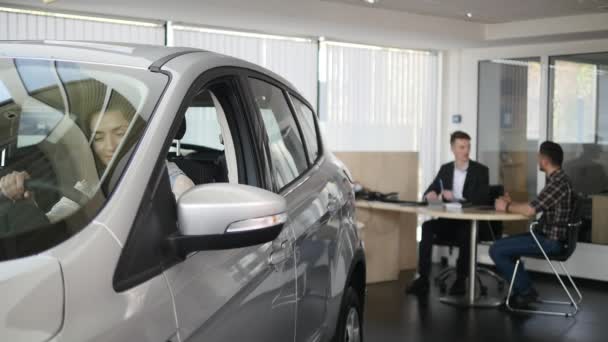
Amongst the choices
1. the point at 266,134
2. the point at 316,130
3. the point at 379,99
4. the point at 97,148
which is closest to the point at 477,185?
the point at 379,99

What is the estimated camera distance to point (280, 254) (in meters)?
2.26

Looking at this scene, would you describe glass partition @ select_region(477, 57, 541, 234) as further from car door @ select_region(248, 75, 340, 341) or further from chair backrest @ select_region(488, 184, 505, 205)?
car door @ select_region(248, 75, 340, 341)

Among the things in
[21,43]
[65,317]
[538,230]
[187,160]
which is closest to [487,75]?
[538,230]

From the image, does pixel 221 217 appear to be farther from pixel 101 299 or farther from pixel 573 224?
pixel 573 224

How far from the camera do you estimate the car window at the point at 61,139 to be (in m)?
1.48

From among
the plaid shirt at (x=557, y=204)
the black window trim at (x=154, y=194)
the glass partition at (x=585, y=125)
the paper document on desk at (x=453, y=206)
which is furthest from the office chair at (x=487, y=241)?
the black window trim at (x=154, y=194)

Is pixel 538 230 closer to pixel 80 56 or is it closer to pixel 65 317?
pixel 80 56

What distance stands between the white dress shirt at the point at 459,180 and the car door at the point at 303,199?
5.13 meters

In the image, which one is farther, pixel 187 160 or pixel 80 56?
pixel 187 160

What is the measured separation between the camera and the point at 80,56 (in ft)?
6.34

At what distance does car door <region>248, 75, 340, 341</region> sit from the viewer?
8.28 ft

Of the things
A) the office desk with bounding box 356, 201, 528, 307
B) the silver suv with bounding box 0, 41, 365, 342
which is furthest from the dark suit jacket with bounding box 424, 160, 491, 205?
the silver suv with bounding box 0, 41, 365, 342

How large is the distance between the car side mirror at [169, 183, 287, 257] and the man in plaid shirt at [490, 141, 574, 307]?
18.5 ft

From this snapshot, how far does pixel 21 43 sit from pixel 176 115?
1.79 feet
